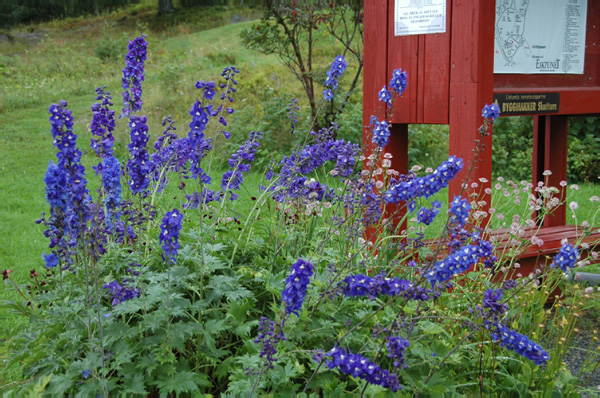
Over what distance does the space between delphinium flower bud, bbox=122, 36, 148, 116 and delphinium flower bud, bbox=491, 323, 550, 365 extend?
2.21 m

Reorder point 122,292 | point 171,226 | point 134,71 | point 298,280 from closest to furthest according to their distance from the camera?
point 298,280 → point 171,226 → point 122,292 → point 134,71

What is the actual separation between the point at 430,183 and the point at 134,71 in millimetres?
1896

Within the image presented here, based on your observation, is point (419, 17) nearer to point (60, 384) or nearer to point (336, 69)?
point (336, 69)

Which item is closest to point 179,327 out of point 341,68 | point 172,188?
point 341,68

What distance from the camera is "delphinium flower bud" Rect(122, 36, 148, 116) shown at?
11.3 feet

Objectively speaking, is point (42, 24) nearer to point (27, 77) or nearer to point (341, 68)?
point (27, 77)

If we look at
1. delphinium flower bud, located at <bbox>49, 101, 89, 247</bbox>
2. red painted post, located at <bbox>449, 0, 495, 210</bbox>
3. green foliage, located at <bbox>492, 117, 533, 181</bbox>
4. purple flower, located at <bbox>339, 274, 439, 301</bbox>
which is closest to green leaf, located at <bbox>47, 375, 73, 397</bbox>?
delphinium flower bud, located at <bbox>49, 101, 89, 247</bbox>

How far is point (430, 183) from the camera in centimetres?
232

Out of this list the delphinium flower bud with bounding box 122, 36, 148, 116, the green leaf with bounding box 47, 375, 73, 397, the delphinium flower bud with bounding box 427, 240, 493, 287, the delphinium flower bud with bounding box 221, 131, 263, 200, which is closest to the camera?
the delphinium flower bud with bounding box 427, 240, 493, 287

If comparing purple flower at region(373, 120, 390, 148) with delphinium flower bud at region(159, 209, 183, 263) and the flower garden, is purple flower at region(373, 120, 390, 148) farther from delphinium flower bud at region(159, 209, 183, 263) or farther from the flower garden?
delphinium flower bud at region(159, 209, 183, 263)

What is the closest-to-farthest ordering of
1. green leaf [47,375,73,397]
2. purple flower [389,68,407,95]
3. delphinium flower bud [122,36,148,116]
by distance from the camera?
green leaf [47,375,73,397]
purple flower [389,68,407,95]
delphinium flower bud [122,36,148,116]

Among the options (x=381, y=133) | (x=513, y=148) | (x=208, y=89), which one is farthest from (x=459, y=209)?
(x=513, y=148)

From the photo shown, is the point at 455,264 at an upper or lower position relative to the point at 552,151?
upper

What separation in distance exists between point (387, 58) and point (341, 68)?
1270mm
